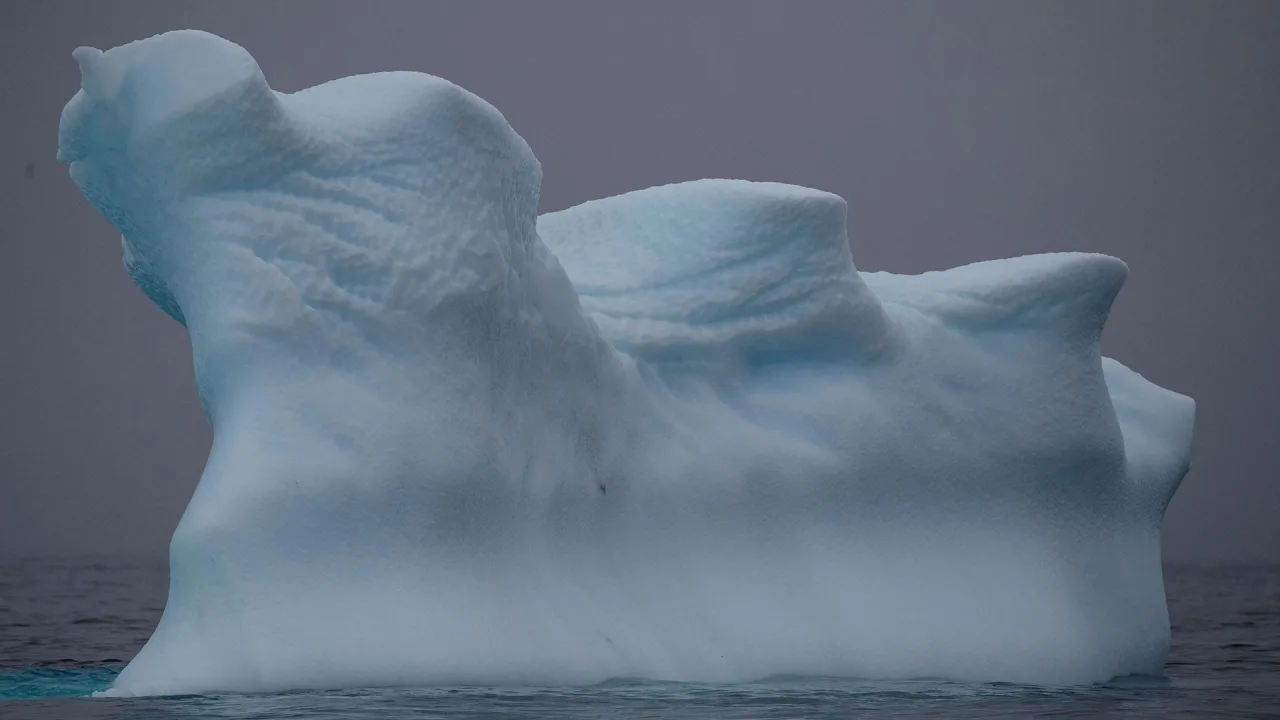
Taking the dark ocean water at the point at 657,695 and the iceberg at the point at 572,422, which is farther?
the iceberg at the point at 572,422

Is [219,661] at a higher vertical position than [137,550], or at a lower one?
lower

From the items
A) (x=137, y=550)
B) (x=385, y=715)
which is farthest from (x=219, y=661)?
(x=137, y=550)

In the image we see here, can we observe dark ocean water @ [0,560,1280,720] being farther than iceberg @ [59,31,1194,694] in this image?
No

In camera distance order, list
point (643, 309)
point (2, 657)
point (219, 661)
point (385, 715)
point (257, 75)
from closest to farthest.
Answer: point (385, 715) < point (219, 661) < point (257, 75) < point (643, 309) < point (2, 657)

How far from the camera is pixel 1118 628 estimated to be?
8.20 meters

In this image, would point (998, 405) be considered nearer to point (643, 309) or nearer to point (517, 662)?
point (643, 309)

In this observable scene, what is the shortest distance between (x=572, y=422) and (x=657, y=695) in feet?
4.30

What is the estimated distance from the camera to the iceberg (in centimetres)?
602

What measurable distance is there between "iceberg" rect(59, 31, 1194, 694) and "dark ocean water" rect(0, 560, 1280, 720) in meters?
0.17

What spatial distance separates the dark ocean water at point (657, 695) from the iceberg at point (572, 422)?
17 centimetres

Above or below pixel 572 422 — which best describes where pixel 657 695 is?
below

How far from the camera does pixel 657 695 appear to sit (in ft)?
20.6

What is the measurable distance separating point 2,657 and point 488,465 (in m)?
4.21

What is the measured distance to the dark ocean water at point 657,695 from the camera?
5.52 m
